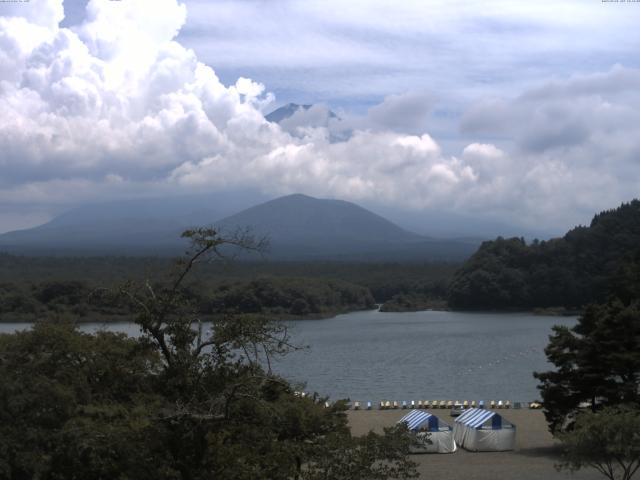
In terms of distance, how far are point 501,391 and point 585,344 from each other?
36.7 ft

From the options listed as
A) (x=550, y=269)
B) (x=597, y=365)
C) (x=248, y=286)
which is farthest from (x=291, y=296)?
(x=597, y=365)

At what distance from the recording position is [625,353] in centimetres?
1638

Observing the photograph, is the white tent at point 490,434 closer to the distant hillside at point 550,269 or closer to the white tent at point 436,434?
the white tent at point 436,434

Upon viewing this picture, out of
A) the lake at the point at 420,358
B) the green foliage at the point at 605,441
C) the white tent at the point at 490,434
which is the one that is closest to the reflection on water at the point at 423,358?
the lake at the point at 420,358

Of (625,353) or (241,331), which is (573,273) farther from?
(241,331)

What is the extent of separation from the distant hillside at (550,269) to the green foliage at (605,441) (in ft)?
156

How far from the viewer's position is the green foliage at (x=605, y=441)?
39.5 ft

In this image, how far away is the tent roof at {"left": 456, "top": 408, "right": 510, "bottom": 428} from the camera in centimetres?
1783

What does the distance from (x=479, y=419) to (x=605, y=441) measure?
589 cm

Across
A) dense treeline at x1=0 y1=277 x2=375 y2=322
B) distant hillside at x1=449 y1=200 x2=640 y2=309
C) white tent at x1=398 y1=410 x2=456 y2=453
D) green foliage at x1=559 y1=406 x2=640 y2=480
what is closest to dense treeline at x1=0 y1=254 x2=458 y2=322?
dense treeline at x1=0 y1=277 x2=375 y2=322

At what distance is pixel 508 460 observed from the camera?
54.5 ft

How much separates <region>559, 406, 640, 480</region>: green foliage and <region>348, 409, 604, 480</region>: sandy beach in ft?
6.84

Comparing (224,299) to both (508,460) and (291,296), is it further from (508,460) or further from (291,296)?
(508,460)

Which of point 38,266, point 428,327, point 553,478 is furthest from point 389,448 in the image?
point 38,266
